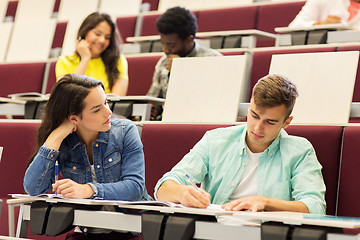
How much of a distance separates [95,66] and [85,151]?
0.52m

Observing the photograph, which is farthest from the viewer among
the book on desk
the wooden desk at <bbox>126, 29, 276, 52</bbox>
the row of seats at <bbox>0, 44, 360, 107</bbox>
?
the wooden desk at <bbox>126, 29, 276, 52</bbox>

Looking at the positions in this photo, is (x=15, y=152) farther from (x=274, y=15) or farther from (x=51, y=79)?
(x=274, y=15)

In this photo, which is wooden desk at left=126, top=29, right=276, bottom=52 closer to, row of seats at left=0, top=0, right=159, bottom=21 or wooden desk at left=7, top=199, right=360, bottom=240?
row of seats at left=0, top=0, right=159, bottom=21

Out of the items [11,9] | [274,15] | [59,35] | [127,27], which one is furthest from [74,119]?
[11,9]

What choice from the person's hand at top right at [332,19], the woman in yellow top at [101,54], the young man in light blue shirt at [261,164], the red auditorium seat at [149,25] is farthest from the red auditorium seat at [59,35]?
the young man in light blue shirt at [261,164]

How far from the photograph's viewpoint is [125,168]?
0.72 m

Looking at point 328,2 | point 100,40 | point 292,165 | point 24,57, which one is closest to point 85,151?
point 292,165

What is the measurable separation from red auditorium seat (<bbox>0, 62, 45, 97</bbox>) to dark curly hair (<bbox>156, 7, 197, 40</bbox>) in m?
0.35

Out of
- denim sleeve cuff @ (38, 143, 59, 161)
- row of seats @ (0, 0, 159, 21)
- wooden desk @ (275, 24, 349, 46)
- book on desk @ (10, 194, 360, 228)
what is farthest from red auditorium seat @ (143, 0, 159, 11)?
book on desk @ (10, 194, 360, 228)

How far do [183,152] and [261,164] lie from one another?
0.49 feet

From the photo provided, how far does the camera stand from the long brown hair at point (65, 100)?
2.35 ft

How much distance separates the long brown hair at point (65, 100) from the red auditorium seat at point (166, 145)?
0.14m

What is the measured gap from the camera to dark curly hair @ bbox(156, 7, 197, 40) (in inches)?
46.4

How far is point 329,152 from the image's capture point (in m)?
0.70
